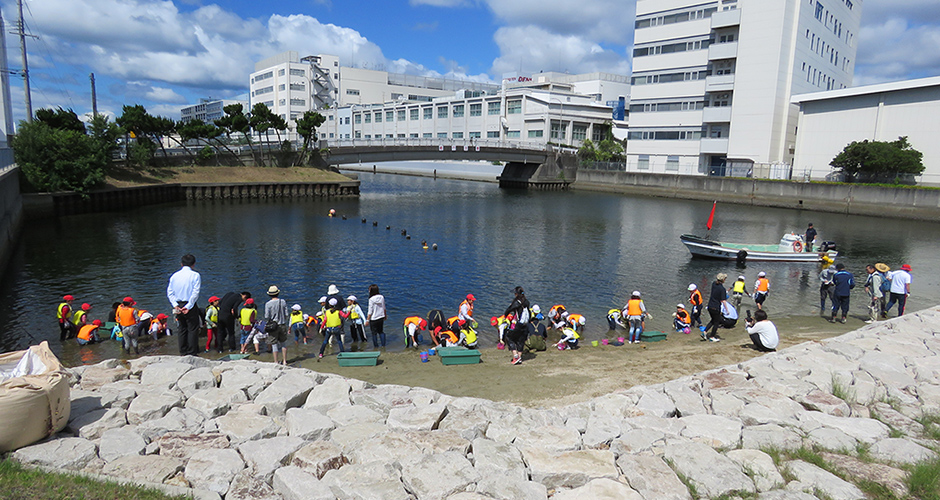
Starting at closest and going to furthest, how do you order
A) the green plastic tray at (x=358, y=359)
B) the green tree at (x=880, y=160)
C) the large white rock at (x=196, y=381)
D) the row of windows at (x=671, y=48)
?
the large white rock at (x=196, y=381)
the green plastic tray at (x=358, y=359)
the green tree at (x=880, y=160)
the row of windows at (x=671, y=48)

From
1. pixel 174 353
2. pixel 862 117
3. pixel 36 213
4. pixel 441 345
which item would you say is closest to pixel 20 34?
pixel 36 213

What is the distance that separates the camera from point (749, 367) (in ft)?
40.2

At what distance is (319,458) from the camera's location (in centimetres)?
748

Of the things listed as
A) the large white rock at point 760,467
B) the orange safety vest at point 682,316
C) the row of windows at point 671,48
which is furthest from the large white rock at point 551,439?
the row of windows at point 671,48

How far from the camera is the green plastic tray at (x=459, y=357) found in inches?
609

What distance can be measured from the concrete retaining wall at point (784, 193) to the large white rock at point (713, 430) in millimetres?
62349

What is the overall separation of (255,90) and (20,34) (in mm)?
117490

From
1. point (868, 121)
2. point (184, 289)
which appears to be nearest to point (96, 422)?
point (184, 289)

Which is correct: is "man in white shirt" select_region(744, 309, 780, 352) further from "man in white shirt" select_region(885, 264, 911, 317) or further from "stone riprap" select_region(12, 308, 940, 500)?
"man in white shirt" select_region(885, 264, 911, 317)

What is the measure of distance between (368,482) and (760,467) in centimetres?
553

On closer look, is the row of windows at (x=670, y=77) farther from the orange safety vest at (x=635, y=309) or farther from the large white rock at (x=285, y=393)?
the large white rock at (x=285, y=393)

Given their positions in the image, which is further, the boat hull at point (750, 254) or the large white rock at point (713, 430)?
the boat hull at point (750, 254)

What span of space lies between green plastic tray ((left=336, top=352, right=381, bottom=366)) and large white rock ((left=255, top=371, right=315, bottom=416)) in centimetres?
482

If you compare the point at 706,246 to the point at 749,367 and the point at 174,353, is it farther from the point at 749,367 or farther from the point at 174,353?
the point at 174,353
